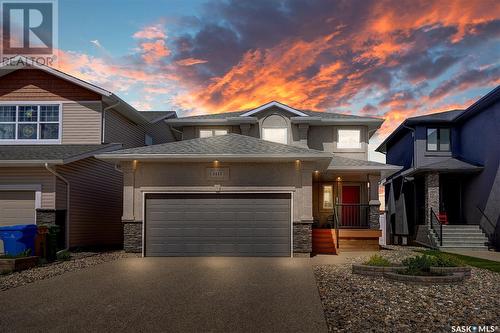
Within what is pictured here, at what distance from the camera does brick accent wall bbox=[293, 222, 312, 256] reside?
50.2ft

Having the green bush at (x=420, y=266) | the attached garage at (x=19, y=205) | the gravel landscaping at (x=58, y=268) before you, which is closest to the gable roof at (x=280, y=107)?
the gravel landscaping at (x=58, y=268)

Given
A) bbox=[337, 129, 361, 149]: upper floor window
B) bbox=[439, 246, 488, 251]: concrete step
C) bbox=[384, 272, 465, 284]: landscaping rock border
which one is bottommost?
bbox=[439, 246, 488, 251]: concrete step

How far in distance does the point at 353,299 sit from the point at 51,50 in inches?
709

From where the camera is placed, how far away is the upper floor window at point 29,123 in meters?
19.5

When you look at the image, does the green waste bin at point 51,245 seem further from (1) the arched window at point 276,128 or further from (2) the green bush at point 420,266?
(1) the arched window at point 276,128

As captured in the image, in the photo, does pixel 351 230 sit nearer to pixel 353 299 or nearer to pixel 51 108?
pixel 353 299

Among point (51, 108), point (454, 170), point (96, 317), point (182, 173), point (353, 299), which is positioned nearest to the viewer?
point (96, 317)

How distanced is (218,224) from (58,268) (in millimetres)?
5211

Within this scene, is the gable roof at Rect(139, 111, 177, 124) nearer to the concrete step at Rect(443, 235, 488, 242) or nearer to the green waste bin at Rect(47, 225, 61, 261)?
the green waste bin at Rect(47, 225, 61, 261)

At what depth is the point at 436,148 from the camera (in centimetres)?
2425

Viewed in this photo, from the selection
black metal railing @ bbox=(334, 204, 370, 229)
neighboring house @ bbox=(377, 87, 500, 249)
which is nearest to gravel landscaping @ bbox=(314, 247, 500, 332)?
black metal railing @ bbox=(334, 204, 370, 229)

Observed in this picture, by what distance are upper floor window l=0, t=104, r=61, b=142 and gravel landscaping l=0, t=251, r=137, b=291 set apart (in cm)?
603

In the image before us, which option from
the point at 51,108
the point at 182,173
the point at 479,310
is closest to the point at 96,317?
the point at 479,310

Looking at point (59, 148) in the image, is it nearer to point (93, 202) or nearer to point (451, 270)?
point (93, 202)
